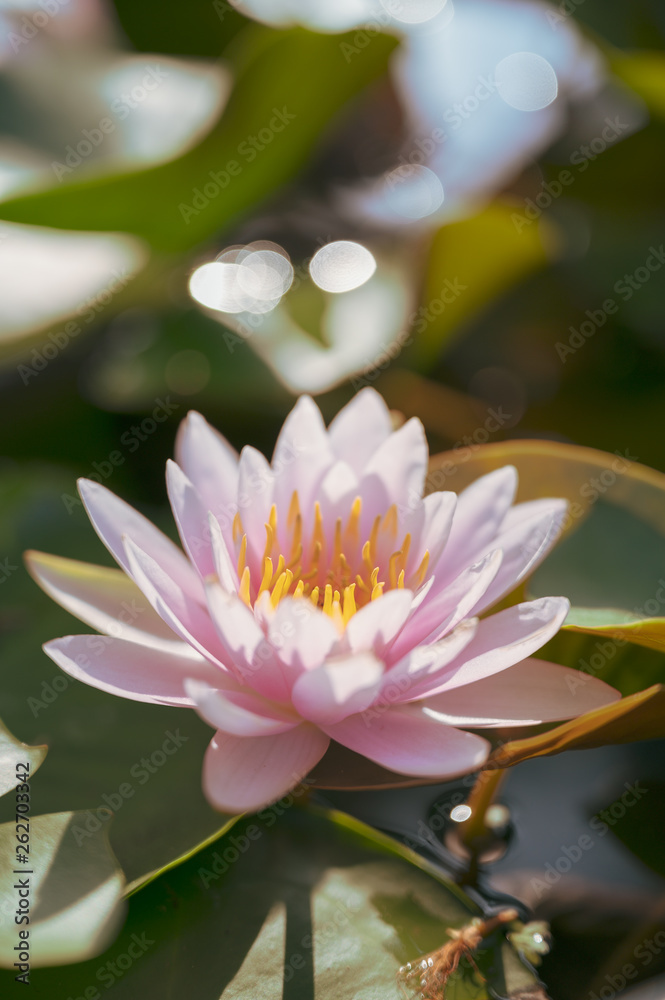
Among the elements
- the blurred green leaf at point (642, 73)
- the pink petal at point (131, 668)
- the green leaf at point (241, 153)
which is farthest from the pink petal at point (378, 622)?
the blurred green leaf at point (642, 73)

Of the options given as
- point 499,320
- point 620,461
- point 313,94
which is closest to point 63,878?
point 620,461

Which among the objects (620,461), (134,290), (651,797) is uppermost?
(620,461)

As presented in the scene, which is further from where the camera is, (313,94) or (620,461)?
(313,94)

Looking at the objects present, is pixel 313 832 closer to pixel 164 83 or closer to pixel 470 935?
pixel 470 935

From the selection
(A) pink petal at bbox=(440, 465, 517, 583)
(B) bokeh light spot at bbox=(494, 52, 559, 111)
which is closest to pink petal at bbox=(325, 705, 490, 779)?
(A) pink petal at bbox=(440, 465, 517, 583)

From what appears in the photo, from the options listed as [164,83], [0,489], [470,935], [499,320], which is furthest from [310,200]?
[470,935]

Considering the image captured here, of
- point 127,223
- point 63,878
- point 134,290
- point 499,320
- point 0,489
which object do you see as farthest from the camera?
point 499,320

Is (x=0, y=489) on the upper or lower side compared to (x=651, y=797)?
lower

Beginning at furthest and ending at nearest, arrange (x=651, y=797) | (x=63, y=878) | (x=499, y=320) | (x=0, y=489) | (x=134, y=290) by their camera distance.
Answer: (x=499, y=320), (x=134, y=290), (x=0, y=489), (x=651, y=797), (x=63, y=878)

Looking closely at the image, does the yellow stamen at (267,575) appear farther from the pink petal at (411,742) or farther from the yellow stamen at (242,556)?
the pink petal at (411,742)
